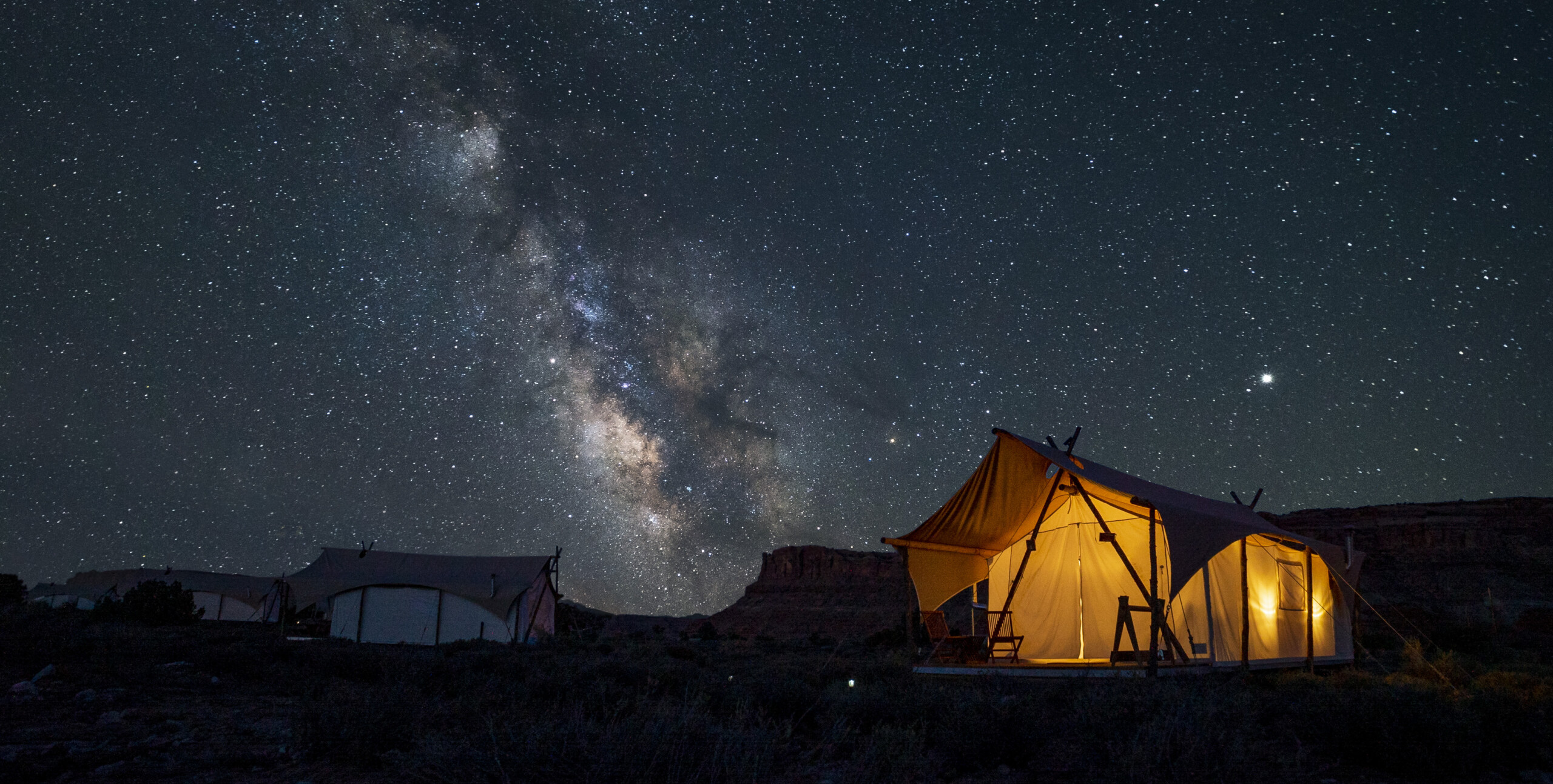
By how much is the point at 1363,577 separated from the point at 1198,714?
44380mm

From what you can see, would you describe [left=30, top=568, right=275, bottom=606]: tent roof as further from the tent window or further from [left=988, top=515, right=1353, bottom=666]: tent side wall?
Answer: the tent window

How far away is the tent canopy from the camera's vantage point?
9635 millimetres

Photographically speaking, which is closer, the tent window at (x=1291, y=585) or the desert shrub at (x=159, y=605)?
the tent window at (x=1291, y=585)

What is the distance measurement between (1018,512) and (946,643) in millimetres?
2200

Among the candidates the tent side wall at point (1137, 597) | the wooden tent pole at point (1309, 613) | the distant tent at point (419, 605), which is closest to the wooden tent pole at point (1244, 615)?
the tent side wall at point (1137, 597)

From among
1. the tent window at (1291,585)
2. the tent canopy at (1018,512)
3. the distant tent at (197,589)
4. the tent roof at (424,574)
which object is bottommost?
the distant tent at (197,589)

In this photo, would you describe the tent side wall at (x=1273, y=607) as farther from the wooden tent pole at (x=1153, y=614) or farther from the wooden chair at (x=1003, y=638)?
the wooden chair at (x=1003, y=638)

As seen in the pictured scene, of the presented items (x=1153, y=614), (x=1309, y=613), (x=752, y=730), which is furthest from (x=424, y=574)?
(x=752, y=730)

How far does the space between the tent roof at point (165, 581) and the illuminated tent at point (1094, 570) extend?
37.2 m

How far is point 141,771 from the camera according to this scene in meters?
4.29

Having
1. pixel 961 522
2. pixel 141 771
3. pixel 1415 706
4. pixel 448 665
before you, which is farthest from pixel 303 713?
pixel 961 522

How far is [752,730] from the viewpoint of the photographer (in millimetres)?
4301

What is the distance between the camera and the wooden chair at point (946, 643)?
10.6 meters

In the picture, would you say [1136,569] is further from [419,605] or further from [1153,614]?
[419,605]
